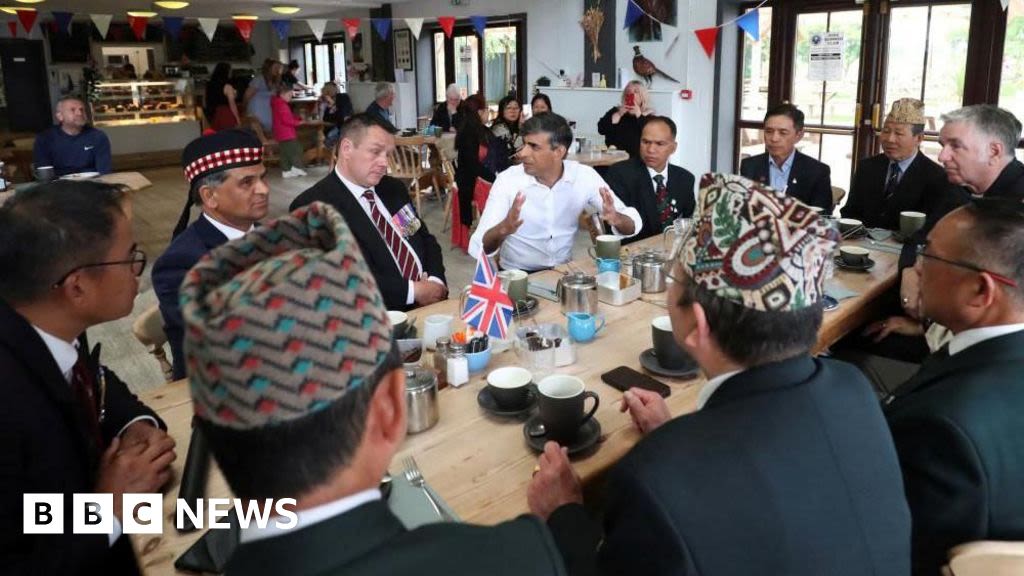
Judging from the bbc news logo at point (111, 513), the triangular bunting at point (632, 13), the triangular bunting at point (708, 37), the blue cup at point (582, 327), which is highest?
the triangular bunting at point (632, 13)

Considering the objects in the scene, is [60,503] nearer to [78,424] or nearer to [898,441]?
[78,424]

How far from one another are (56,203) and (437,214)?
258 inches

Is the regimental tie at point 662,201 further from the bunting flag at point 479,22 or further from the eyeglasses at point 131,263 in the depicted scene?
the bunting flag at point 479,22

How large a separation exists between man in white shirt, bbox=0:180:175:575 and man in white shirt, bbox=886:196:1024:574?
1436 millimetres

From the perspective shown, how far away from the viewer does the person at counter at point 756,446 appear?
0.95m

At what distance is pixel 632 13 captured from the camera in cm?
768

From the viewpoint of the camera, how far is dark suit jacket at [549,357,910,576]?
941 mm

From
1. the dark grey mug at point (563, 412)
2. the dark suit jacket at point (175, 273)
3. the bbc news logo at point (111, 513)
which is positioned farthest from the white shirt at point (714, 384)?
the dark suit jacket at point (175, 273)

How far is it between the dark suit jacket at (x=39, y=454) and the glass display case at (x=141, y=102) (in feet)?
41.3

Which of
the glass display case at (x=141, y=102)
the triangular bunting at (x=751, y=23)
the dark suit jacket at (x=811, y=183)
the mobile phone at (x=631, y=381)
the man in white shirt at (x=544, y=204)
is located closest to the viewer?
the mobile phone at (x=631, y=381)

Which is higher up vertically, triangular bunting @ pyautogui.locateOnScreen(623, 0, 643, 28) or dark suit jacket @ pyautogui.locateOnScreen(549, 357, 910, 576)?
triangular bunting @ pyautogui.locateOnScreen(623, 0, 643, 28)

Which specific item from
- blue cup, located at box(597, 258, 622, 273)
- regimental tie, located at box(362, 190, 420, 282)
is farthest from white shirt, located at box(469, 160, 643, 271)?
blue cup, located at box(597, 258, 622, 273)

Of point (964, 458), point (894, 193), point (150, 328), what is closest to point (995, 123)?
point (894, 193)

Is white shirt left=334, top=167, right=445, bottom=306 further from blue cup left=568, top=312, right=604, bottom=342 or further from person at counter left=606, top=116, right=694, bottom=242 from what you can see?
person at counter left=606, top=116, right=694, bottom=242
